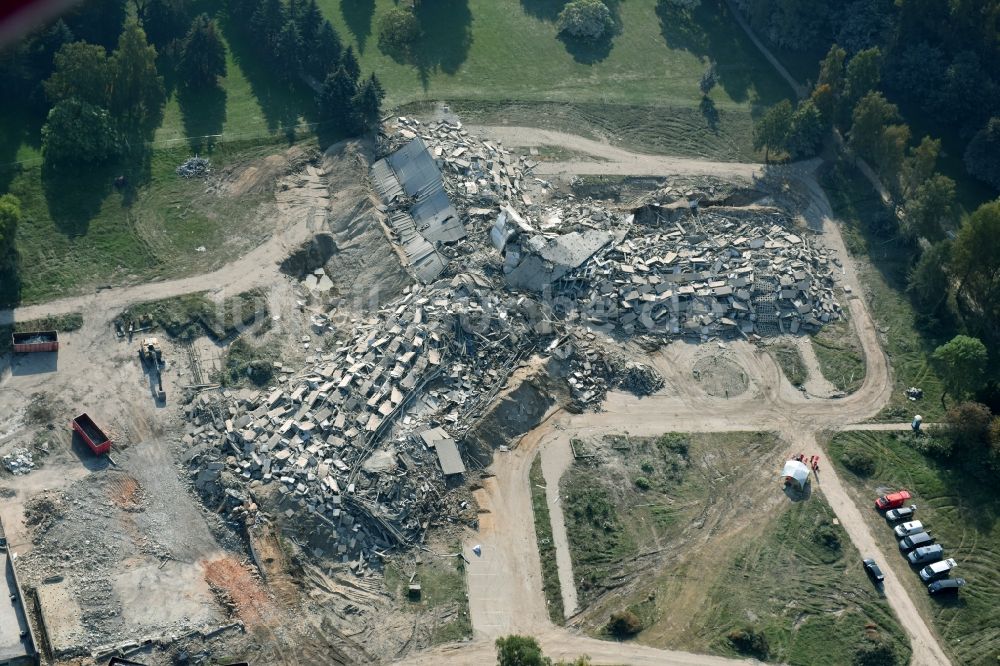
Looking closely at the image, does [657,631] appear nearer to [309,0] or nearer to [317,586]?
[317,586]

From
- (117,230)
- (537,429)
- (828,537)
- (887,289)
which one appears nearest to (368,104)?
(117,230)

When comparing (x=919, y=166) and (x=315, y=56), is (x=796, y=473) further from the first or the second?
(x=315, y=56)

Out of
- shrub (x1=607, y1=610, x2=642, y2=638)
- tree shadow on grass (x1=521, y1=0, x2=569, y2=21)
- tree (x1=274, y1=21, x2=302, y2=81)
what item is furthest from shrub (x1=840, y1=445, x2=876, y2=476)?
tree (x1=274, y1=21, x2=302, y2=81)

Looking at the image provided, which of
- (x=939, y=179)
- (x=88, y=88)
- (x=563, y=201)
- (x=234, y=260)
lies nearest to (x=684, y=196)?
(x=563, y=201)

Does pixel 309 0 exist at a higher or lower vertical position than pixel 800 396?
higher

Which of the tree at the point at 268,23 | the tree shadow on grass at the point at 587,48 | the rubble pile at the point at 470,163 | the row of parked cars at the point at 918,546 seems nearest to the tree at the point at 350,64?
the rubble pile at the point at 470,163

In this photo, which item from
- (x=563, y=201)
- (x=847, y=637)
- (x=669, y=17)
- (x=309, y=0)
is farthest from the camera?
A: (x=669, y=17)

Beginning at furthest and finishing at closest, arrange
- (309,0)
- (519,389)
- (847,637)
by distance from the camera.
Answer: (309,0) < (519,389) < (847,637)
